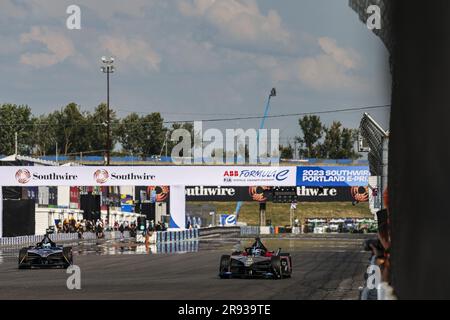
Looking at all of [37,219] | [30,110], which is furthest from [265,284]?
[30,110]

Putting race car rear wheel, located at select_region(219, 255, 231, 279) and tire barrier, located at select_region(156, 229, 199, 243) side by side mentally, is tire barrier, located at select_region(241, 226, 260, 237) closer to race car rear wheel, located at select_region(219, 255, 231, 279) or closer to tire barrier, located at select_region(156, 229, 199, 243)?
tire barrier, located at select_region(156, 229, 199, 243)

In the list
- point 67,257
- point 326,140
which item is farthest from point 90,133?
point 67,257

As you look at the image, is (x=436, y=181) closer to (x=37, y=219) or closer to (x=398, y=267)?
(x=398, y=267)

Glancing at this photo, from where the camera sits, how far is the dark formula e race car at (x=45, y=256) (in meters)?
29.1

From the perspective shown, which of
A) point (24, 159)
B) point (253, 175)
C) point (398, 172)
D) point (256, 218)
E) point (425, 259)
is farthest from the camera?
point (256, 218)

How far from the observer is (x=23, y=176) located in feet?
164

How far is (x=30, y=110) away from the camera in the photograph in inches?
4968

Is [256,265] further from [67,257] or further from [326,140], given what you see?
[326,140]

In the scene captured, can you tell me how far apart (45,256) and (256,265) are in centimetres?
883

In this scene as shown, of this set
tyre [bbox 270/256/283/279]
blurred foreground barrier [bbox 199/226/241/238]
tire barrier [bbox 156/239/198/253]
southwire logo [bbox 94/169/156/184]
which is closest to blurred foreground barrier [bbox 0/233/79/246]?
southwire logo [bbox 94/169/156/184]

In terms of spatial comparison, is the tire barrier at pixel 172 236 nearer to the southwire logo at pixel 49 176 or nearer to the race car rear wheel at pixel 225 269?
the southwire logo at pixel 49 176

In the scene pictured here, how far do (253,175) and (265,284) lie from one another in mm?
30048

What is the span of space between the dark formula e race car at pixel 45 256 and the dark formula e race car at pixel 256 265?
7631 mm

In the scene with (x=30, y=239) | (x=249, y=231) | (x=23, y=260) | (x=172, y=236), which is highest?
(x=23, y=260)
